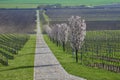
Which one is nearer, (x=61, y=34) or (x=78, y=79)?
(x=78, y=79)

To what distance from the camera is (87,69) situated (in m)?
75.5

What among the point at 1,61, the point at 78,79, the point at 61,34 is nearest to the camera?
the point at 78,79

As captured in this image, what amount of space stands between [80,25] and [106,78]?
29.6 metres

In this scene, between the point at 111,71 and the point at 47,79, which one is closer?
the point at 47,79

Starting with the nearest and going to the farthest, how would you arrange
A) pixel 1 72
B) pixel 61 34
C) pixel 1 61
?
pixel 1 72, pixel 1 61, pixel 61 34

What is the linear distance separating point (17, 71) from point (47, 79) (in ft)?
43.3

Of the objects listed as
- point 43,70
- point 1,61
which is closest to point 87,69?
point 43,70

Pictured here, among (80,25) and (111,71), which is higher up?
(80,25)

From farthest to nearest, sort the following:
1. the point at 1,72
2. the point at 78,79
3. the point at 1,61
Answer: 1. the point at 1,61
2. the point at 1,72
3. the point at 78,79

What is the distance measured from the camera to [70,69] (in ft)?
247

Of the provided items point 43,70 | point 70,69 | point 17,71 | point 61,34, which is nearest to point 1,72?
point 17,71

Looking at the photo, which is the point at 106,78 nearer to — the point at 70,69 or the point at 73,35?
the point at 70,69

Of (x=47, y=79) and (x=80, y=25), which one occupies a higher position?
(x=80, y=25)

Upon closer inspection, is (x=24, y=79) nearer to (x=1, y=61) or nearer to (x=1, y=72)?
(x=1, y=72)
